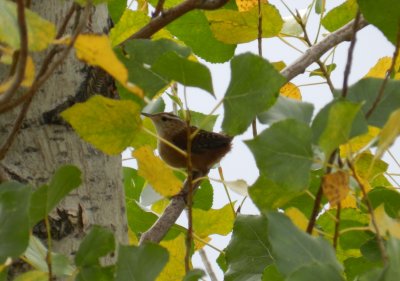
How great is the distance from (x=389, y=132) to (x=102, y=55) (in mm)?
308

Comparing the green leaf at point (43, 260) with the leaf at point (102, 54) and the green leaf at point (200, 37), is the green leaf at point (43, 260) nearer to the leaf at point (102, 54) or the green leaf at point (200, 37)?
the leaf at point (102, 54)

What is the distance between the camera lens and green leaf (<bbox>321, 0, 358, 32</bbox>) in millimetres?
1589

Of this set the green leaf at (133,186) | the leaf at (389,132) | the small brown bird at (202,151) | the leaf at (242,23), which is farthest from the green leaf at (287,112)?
the small brown bird at (202,151)

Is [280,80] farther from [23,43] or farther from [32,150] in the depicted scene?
[32,150]

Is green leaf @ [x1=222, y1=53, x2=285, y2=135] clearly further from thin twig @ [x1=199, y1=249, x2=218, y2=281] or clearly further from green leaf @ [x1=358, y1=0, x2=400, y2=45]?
thin twig @ [x1=199, y1=249, x2=218, y2=281]

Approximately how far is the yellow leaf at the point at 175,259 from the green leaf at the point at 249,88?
0.50 metres

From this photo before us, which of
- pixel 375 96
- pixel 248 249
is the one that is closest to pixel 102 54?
pixel 375 96

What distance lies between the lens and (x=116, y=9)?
1533mm

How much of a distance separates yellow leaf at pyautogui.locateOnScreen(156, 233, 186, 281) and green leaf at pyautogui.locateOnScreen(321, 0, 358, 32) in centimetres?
51

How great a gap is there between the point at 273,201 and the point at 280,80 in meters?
0.18

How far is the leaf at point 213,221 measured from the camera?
158cm

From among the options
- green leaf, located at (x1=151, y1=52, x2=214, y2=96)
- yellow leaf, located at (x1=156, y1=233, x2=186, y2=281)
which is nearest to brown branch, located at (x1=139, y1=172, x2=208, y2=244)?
yellow leaf, located at (x1=156, y1=233, x2=186, y2=281)

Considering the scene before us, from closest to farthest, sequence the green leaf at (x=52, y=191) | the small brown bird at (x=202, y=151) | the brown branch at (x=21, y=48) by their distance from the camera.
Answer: the brown branch at (x=21, y=48) < the green leaf at (x=52, y=191) < the small brown bird at (x=202, y=151)

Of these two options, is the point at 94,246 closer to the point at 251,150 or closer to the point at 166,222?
the point at 251,150
